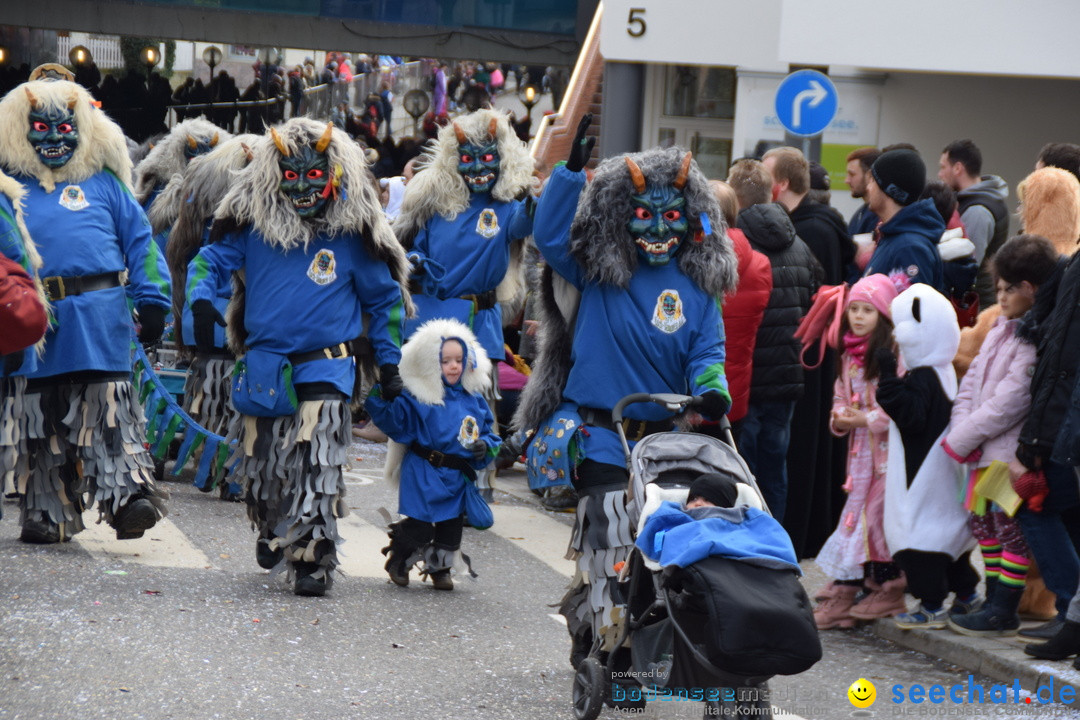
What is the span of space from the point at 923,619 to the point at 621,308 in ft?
7.24

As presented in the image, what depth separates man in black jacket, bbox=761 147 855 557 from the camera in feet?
26.9

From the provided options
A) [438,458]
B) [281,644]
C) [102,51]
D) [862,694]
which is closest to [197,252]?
[438,458]

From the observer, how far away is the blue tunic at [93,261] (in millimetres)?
7113

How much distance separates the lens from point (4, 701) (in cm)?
488

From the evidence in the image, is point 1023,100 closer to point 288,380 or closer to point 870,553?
point 870,553

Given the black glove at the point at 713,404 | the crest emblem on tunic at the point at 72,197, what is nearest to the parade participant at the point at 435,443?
the crest emblem on tunic at the point at 72,197

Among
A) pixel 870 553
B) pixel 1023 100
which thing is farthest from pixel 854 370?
pixel 1023 100

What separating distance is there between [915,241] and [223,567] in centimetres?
383

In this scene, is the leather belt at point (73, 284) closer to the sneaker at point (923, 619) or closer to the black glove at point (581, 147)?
the black glove at point (581, 147)

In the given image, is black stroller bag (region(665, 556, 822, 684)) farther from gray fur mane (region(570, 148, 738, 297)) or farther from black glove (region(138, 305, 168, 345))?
black glove (region(138, 305, 168, 345))

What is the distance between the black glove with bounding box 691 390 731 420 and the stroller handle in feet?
0.30

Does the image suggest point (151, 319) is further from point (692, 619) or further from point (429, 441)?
point (692, 619)

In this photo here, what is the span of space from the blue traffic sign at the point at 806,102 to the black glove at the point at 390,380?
4570 mm

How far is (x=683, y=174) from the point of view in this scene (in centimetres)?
558
